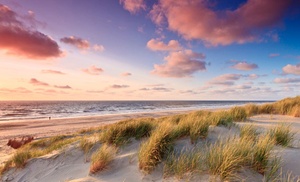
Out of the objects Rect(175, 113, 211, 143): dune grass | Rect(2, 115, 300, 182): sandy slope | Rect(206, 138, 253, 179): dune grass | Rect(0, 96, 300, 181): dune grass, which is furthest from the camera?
Rect(175, 113, 211, 143): dune grass

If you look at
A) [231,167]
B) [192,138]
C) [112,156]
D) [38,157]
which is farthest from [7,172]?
[231,167]

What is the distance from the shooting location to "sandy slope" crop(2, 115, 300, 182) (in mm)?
4352

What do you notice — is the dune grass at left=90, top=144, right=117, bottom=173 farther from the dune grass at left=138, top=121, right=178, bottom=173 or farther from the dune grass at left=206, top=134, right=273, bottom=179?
the dune grass at left=206, top=134, right=273, bottom=179

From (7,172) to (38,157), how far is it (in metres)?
0.97

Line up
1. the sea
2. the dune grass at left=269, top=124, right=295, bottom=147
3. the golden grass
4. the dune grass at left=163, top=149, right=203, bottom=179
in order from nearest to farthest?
the dune grass at left=163, top=149, right=203, bottom=179
the golden grass
the dune grass at left=269, top=124, right=295, bottom=147
the sea

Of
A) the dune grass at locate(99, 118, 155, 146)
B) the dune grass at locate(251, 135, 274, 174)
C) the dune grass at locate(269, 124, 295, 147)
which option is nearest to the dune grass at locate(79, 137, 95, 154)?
the dune grass at locate(99, 118, 155, 146)

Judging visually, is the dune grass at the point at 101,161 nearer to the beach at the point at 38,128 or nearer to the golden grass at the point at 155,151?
the golden grass at the point at 155,151

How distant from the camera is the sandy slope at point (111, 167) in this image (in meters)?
4.35

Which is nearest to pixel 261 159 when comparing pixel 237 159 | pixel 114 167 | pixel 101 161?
pixel 237 159

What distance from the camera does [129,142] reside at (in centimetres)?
662

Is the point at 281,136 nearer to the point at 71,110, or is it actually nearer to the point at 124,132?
the point at 124,132

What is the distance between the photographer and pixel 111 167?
5207 mm

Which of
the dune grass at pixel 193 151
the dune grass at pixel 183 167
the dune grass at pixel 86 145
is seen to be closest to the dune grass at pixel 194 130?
the dune grass at pixel 193 151

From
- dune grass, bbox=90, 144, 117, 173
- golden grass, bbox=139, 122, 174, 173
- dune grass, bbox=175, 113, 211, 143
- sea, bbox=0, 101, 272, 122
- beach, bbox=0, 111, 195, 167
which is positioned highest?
sea, bbox=0, 101, 272, 122
